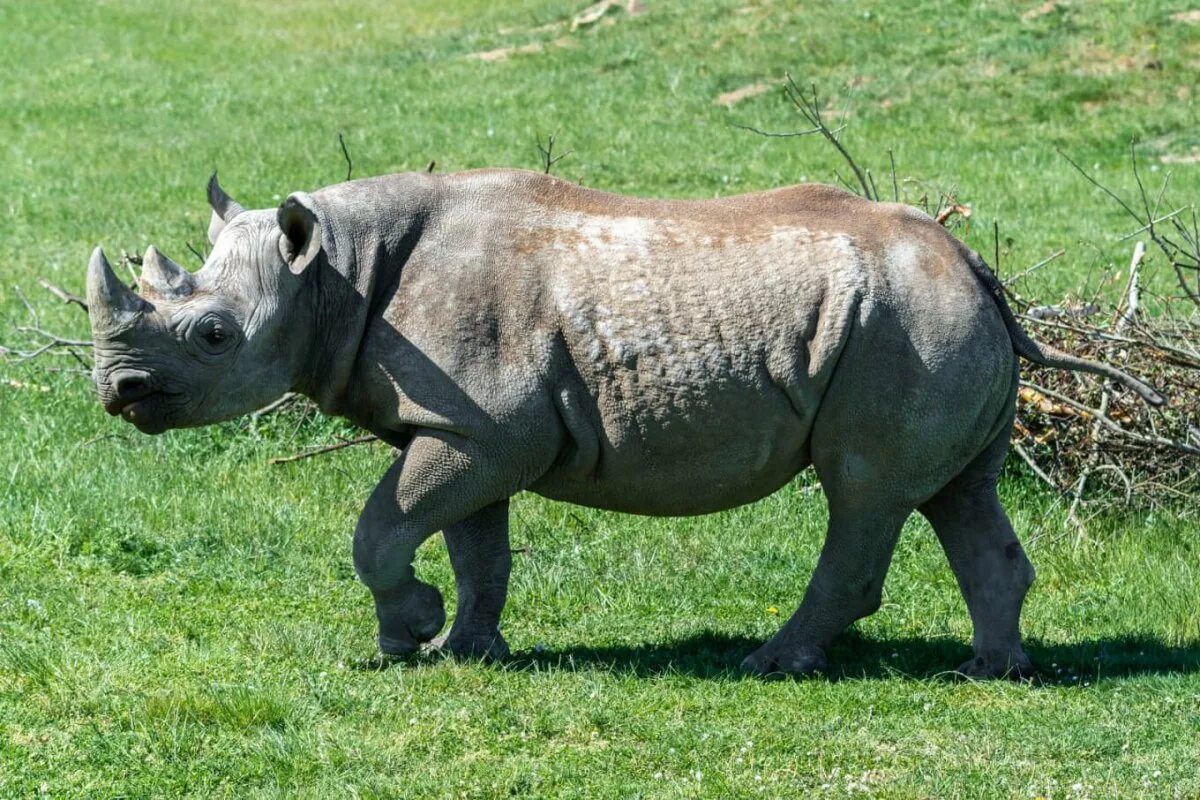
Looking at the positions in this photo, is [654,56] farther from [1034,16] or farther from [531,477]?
[531,477]

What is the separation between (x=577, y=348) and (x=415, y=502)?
0.88 meters

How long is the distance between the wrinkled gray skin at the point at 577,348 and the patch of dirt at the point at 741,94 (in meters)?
14.9

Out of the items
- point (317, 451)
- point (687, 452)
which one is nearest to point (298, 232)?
point (687, 452)

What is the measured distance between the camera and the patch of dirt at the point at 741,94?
22084mm

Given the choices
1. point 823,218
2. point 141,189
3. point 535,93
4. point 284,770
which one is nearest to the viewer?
point 284,770

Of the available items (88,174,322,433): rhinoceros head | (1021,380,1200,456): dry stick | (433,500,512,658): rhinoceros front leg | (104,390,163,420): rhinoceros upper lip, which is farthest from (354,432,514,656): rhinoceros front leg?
(1021,380,1200,456): dry stick

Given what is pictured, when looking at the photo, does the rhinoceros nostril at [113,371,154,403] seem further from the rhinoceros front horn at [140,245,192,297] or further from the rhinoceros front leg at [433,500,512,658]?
the rhinoceros front leg at [433,500,512,658]

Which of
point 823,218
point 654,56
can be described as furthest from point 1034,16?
point 823,218

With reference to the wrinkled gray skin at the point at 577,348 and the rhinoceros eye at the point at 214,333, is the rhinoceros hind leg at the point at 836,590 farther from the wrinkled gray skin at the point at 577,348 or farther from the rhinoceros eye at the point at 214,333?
the rhinoceros eye at the point at 214,333

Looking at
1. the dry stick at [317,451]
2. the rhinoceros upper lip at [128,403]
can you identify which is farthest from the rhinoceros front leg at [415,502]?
the dry stick at [317,451]

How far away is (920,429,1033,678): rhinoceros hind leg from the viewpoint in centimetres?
760

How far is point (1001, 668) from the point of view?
7570mm

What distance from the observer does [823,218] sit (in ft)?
24.5

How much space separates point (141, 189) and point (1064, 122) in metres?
10.1
